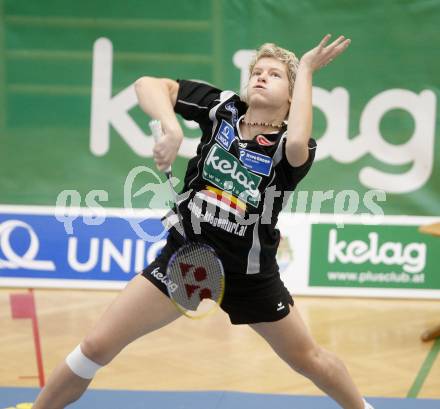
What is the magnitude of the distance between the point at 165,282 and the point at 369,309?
3.35m

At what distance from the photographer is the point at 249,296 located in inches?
134

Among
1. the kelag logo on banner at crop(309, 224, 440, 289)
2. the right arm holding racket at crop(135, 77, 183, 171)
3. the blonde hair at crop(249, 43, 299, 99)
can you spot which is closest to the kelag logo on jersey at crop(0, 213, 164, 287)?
the kelag logo on banner at crop(309, 224, 440, 289)

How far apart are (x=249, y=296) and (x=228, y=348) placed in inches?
82.1

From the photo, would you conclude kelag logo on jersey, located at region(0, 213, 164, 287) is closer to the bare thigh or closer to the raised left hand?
the bare thigh

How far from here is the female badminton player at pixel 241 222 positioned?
329 centimetres

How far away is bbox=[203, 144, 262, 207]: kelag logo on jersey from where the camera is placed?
132 inches

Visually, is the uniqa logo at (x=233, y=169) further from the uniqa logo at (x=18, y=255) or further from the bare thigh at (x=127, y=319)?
the uniqa logo at (x=18, y=255)

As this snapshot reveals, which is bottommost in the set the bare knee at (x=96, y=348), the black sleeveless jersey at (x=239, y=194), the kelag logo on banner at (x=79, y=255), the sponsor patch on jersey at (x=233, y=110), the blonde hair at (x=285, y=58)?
the kelag logo on banner at (x=79, y=255)

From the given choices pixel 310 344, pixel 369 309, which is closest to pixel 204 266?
pixel 310 344

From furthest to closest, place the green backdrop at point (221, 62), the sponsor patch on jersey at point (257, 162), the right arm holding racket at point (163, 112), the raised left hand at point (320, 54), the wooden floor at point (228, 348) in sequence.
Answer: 1. the green backdrop at point (221, 62)
2. the wooden floor at point (228, 348)
3. the sponsor patch on jersey at point (257, 162)
4. the raised left hand at point (320, 54)
5. the right arm holding racket at point (163, 112)

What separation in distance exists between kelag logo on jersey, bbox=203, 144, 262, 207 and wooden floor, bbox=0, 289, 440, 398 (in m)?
1.61

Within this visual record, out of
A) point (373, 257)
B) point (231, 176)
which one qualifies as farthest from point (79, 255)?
point (231, 176)

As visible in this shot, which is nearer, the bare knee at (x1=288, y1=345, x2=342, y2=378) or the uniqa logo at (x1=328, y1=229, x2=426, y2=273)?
the bare knee at (x1=288, y1=345, x2=342, y2=378)
